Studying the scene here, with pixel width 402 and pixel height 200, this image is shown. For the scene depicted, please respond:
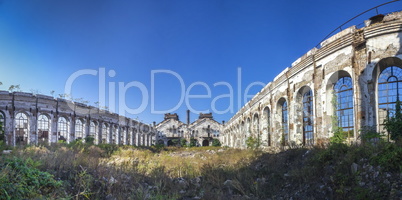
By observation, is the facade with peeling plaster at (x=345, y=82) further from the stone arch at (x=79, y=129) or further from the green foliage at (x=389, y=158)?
the stone arch at (x=79, y=129)

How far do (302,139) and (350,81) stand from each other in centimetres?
466

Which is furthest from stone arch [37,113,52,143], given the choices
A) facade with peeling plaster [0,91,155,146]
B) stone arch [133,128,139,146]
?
stone arch [133,128,139,146]

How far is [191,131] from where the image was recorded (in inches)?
2255

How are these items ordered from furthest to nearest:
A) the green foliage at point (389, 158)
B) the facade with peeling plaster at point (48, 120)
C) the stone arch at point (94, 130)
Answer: the stone arch at point (94, 130) → the facade with peeling plaster at point (48, 120) → the green foliage at point (389, 158)

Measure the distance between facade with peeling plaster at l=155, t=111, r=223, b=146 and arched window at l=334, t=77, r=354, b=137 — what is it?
4443cm

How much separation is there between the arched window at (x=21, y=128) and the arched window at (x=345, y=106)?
79.7 ft

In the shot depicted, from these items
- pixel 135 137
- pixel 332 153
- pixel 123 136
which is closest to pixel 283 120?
pixel 332 153

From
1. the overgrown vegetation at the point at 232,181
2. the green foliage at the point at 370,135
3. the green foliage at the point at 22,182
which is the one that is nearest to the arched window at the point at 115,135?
the overgrown vegetation at the point at 232,181

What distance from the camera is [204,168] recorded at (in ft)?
35.0

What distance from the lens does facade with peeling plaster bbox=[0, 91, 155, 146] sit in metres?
22.2

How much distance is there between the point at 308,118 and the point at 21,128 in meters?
23.5

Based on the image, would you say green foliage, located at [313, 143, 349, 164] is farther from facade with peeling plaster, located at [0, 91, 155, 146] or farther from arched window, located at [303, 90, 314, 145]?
facade with peeling plaster, located at [0, 91, 155, 146]

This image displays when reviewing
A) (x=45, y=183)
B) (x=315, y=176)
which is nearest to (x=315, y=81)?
(x=315, y=176)

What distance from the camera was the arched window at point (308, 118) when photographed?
1485 cm
